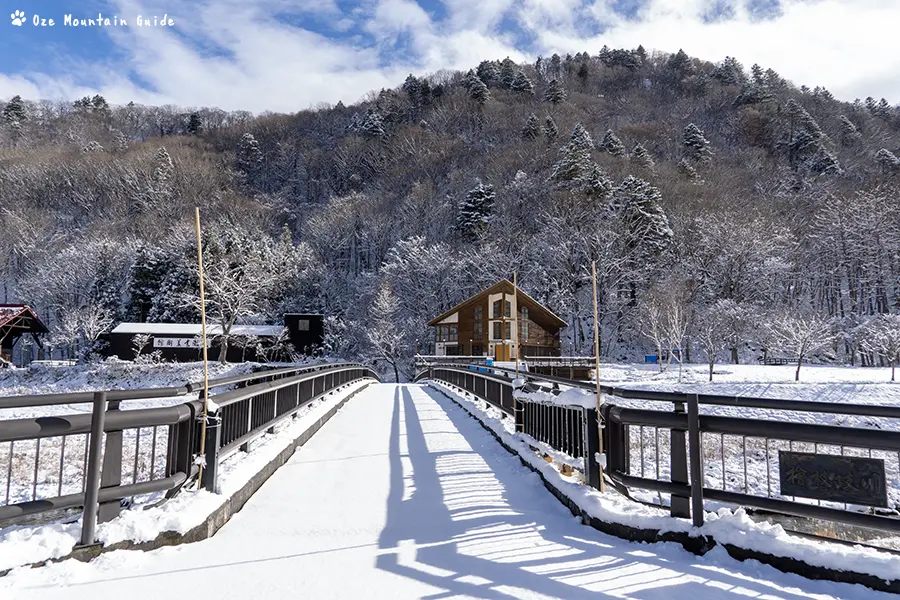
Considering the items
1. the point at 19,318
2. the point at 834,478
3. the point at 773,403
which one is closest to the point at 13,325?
the point at 19,318

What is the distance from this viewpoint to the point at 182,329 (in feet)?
161

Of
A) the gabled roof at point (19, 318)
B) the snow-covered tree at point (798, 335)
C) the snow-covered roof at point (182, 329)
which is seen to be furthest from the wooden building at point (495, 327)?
the gabled roof at point (19, 318)

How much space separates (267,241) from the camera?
6306 cm

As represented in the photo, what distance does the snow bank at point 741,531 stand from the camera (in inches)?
119

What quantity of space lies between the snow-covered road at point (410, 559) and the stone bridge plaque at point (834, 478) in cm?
56

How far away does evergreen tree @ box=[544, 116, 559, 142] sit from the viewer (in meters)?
78.2

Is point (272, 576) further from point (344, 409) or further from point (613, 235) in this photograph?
point (613, 235)

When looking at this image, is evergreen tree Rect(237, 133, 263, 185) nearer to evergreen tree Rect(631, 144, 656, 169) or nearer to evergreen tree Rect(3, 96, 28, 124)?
evergreen tree Rect(3, 96, 28, 124)

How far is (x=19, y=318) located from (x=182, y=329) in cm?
1565

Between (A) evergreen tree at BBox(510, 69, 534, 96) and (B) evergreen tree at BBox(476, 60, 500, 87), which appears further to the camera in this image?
(B) evergreen tree at BBox(476, 60, 500, 87)

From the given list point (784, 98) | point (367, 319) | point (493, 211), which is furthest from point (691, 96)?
point (367, 319)

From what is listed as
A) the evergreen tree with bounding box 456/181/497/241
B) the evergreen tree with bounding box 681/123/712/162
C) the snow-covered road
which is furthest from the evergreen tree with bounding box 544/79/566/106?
the snow-covered road

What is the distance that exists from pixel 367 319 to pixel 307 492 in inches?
1919

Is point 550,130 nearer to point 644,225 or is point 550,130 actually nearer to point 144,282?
point 644,225
